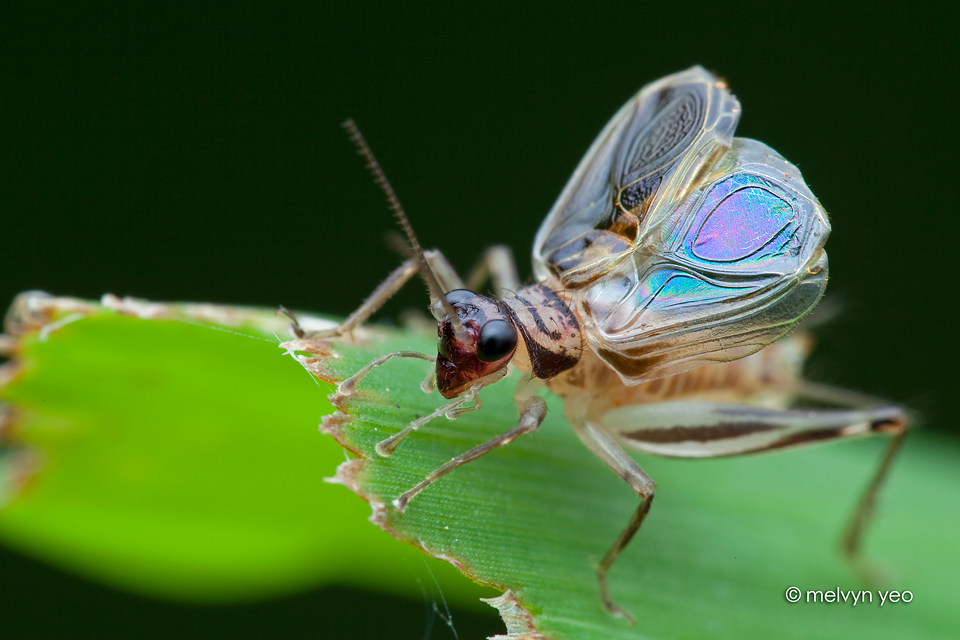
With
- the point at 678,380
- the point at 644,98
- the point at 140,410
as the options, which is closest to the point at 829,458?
the point at 678,380

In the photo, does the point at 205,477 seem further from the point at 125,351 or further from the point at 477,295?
the point at 477,295

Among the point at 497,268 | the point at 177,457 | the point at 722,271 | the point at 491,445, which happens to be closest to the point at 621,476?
the point at 491,445

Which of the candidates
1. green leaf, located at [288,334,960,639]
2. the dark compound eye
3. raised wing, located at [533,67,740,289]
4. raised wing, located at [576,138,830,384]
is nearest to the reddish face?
the dark compound eye

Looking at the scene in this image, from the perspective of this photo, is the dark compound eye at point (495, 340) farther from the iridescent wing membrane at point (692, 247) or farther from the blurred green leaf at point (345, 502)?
the iridescent wing membrane at point (692, 247)

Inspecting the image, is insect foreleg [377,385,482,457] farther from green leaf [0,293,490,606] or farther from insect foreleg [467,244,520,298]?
insect foreleg [467,244,520,298]

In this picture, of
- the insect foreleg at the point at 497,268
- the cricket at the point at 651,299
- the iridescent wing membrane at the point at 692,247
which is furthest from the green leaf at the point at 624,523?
the iridescent wing membrane at the point at 692,247

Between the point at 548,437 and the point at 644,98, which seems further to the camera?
the point at 644,98
